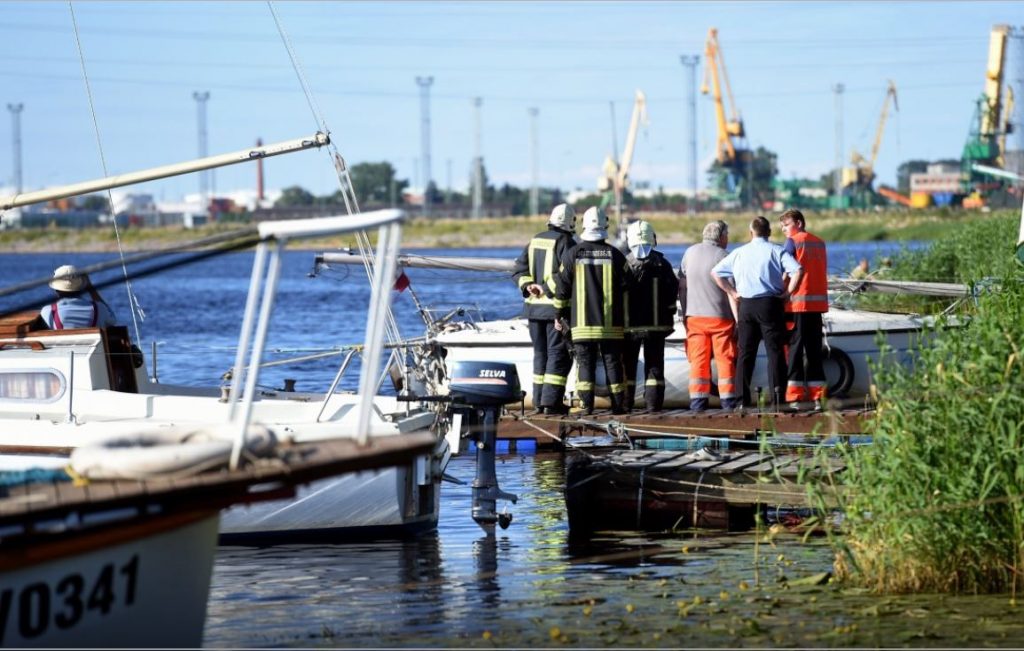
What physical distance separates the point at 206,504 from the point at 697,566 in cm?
450

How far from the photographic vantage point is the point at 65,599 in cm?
783

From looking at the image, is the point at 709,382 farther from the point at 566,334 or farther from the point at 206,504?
the point at 206,504

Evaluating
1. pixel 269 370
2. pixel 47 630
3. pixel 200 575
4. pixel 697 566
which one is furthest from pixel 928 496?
pixel 269 370

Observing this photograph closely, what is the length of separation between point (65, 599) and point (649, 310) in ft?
29.3

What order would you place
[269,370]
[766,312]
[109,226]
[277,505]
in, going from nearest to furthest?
[277,505] → [766,312] → [269,370] → [109,226]

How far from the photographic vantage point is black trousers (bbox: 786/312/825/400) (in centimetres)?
1602

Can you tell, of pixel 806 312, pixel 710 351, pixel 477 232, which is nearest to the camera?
pixel 806 312

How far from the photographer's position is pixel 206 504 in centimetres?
799

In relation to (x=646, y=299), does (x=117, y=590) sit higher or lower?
lower

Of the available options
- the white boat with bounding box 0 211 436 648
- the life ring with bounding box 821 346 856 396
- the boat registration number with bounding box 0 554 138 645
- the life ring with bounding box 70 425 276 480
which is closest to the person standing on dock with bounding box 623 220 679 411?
the life ring with bounding box 821 346 856 396

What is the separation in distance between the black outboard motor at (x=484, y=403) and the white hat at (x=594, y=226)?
2836mm

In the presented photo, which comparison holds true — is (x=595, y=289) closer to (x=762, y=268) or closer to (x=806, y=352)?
(x=762, y=268)

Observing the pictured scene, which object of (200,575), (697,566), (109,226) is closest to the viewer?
(200,575)

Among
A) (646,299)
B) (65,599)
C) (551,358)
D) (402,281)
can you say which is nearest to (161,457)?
(65,599)
